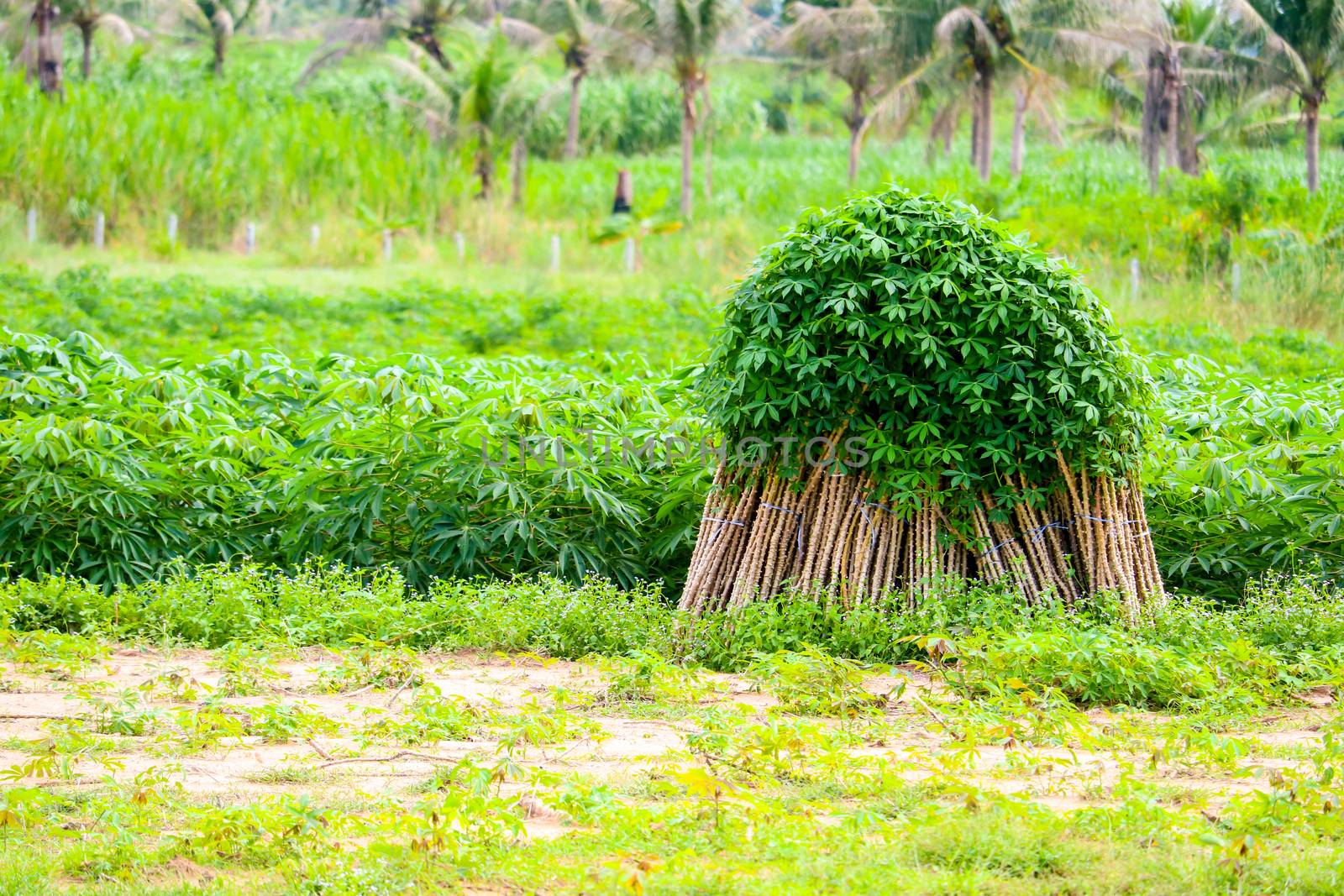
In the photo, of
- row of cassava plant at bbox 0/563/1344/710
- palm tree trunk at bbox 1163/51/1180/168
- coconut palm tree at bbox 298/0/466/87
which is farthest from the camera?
coconut palm tree at bbox 298/0/466/87

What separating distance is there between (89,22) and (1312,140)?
1131 inches

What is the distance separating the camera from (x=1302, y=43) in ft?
89.5

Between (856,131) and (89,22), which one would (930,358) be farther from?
(89,22)

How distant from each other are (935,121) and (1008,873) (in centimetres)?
3574

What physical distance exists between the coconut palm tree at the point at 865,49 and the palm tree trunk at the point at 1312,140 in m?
7.36

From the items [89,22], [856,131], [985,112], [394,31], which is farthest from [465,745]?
[394,31]

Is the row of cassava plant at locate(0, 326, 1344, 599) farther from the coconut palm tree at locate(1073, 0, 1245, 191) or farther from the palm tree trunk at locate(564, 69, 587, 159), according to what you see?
the palm tree trunk at locate(564, 69, 587, 159)

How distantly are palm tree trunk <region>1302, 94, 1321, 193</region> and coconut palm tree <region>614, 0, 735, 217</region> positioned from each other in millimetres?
11042

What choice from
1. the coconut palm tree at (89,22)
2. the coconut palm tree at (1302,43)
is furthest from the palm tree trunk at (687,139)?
the coconut palm tree at (89,22)

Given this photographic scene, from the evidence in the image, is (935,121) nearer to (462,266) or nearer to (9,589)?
(462,266)

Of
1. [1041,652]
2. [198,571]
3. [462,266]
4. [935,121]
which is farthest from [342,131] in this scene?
[1041,652]

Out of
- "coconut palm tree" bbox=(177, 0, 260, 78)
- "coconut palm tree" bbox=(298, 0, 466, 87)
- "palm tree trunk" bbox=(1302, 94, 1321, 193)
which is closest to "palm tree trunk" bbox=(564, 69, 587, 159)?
"coconut palm tree" bbox=(298, 0, 466, 87)

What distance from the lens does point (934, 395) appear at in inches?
221

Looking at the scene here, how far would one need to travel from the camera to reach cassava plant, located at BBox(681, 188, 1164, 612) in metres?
5.45
